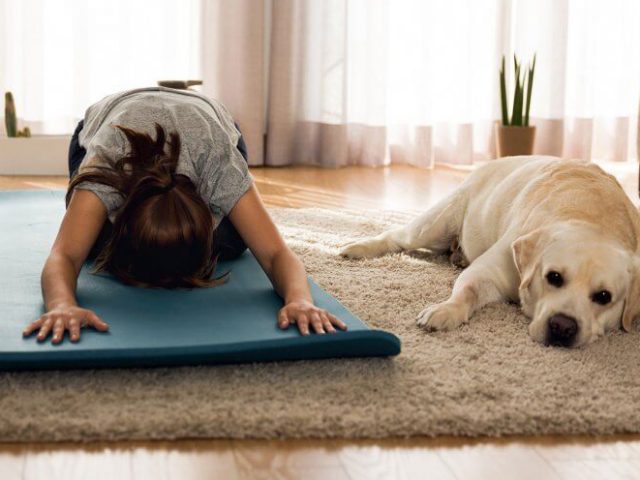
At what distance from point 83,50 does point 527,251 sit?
3187 mm

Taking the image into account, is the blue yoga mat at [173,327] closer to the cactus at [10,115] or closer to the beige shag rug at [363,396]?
the beige shag rug at [363,396]

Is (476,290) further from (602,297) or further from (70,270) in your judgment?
(70,270)

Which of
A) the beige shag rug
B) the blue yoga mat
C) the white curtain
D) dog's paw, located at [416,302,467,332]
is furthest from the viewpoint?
the white curtain

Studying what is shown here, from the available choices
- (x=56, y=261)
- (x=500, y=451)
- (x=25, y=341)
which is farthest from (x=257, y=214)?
(x=500, y=451)

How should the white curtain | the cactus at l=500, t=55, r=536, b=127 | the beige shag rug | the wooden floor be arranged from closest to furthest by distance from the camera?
the wooden floor
the beige shag rug
the white curtain
the cactus at l=500, t=55, r=536, b=127

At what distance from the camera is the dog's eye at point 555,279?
A: 212 cm

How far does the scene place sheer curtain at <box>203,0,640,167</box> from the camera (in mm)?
5062

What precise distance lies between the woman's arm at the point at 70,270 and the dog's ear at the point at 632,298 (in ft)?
3.76

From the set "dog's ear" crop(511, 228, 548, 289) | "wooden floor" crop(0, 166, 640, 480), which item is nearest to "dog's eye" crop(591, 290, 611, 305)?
"dog's ear" crop(511, 228, 548, 289)

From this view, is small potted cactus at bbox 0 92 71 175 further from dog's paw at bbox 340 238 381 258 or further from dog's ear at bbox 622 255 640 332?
dog's ear at bbox 622 255 640 332

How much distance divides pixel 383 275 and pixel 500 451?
1120 mm

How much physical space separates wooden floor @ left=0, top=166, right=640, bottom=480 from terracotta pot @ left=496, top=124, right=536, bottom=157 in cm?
344

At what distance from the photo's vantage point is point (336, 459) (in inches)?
59.5

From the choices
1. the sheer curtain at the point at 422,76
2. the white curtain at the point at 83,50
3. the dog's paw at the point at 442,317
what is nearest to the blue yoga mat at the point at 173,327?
the dog's paw at the point at 442,317
